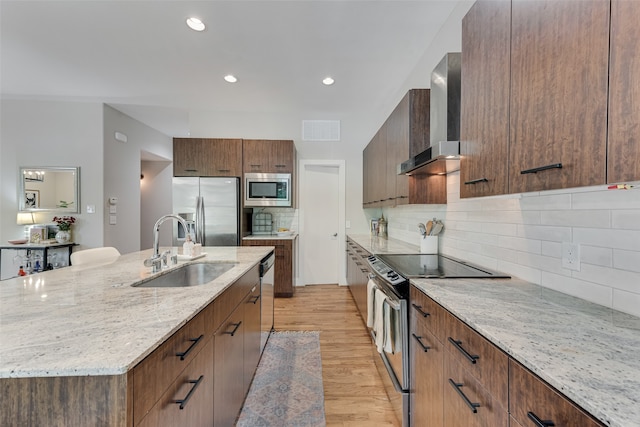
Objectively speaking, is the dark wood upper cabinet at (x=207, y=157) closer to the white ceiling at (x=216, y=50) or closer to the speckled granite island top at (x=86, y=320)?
the white ceiling at (x=216, y=50)

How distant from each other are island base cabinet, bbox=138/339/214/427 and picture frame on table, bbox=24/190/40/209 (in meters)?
4.96

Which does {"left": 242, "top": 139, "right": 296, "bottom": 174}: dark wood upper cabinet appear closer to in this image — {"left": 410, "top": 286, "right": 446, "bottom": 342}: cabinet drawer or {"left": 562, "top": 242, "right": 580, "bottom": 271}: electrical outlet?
{"left": 410, "top": 286, "right": 446, "bottom": 342}: cabinet drawer

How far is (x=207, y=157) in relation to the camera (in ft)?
13.1

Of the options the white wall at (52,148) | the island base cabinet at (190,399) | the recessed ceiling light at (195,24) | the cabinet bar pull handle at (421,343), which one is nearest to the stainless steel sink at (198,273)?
the island base cabinet at (190,399)

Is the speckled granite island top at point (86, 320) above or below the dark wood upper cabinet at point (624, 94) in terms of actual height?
below

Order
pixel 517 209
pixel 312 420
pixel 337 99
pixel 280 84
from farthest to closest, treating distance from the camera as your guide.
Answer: pixel 337 99 → pixel 280 84 → pixel 312 420 → pixel 517 209

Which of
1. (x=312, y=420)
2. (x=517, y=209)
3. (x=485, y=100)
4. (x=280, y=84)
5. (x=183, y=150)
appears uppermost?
(x=280, y=84)

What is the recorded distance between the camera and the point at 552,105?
88 cm

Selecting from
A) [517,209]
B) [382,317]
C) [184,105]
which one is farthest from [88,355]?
[184,105]

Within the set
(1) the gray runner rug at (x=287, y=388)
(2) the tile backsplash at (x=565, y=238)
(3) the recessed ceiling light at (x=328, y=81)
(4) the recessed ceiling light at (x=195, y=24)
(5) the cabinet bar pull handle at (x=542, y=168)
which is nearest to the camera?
(5) the cabinet bar pull handle at (x=542, y=168)

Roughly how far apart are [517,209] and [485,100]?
→ 0.65m

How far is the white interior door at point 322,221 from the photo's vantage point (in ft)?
15.1

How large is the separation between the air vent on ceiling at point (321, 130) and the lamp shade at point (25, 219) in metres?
4.46

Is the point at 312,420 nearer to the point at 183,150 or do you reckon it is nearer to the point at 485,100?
the point at 485,100
